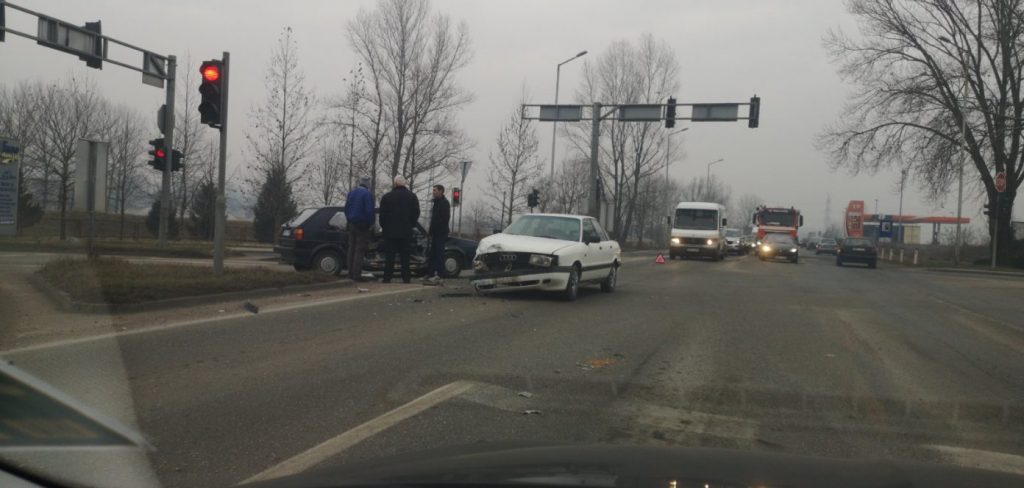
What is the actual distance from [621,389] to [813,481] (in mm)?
3989

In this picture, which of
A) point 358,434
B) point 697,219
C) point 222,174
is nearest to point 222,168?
point 222,174

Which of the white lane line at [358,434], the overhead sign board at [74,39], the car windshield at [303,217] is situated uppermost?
the overhead sign board at [74,39]

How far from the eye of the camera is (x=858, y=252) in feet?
125

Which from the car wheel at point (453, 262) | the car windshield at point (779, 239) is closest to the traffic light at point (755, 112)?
the car windshield at point (779, 239)

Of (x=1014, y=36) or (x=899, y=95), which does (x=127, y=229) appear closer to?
(x=899, y=95)

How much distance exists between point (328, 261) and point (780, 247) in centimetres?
2818

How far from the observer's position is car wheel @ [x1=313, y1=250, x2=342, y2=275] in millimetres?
16750

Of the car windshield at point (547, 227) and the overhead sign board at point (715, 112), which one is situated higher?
the overhead sign board at point (715, 112)

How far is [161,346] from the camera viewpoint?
8.14m

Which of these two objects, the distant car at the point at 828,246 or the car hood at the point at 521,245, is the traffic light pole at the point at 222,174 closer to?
the car hood at the point at 521,245

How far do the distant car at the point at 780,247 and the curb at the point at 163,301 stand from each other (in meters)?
29.6

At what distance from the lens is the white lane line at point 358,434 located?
4.50 m

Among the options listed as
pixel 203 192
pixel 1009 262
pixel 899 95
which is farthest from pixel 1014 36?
pixel 203 192

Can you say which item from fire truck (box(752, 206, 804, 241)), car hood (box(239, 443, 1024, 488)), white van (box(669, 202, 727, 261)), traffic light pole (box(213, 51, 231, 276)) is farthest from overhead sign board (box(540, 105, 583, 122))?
car hood (box(239, 443, 1024, 488))
